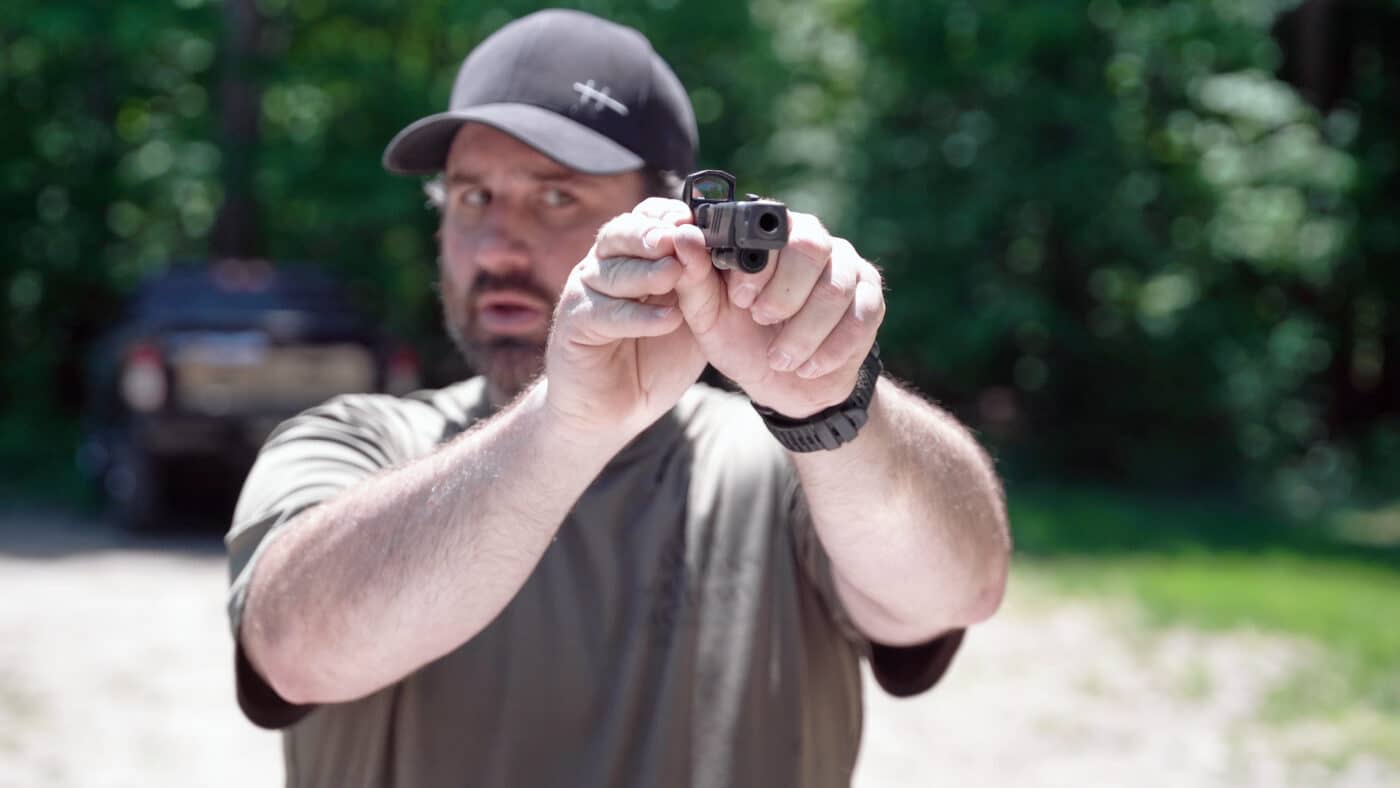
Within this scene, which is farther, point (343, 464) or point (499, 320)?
point (499, 320)

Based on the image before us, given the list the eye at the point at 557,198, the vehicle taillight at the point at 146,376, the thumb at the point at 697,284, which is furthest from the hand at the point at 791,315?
the vehicle taillight at the point at 146,376

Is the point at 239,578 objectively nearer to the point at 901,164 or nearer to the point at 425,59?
the point at 901,164

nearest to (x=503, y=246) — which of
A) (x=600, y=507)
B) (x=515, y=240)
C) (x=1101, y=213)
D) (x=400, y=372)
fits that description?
(x=515, y=240)

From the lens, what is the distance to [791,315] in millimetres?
1528

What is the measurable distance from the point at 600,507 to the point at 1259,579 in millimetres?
7155

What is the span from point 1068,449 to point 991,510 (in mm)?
11773

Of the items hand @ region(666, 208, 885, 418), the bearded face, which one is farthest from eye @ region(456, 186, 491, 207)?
hand @ region(666, 208, 885, 418)

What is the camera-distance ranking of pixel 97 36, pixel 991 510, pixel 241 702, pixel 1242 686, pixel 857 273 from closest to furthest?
pixel 857 273
pixel 241 702
pixel 991 510
pixel 1242 686
pixel 97 36

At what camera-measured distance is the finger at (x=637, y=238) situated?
57.6 inches

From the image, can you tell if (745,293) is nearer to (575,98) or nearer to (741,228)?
(741,228)

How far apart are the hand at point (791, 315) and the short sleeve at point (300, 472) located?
59cm

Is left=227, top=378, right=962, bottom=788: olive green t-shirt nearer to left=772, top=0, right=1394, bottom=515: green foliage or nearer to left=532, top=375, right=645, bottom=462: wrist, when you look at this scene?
left=532, top=375, right=645, bottom=462: wrist

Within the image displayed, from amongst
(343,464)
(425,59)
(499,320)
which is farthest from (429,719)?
(425,59)

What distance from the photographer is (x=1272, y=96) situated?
12188mm
